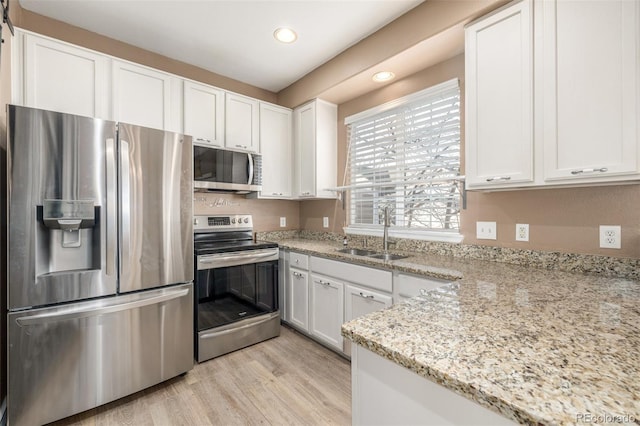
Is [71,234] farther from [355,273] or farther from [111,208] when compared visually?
[355,273]

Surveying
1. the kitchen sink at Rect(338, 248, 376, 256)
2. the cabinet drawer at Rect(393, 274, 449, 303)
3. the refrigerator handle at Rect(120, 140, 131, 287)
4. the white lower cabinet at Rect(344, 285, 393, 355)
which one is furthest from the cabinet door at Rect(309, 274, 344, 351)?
the refrigerator handle at Rect(120, 140, 131, 287)

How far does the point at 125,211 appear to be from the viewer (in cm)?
Answer: 179

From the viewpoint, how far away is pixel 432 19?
6.19 ft

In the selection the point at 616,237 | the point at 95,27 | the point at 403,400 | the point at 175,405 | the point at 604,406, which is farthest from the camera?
the point at 95,27

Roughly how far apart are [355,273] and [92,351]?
5.68 feet

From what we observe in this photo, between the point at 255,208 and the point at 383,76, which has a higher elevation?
the point at 383,76

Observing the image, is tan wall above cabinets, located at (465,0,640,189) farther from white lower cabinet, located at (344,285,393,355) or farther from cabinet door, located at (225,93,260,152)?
cabinet door, located at (225,93,260,152)

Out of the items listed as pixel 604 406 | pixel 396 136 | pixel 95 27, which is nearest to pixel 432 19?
pixel 396 136

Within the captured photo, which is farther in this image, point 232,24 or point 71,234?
point 232,24

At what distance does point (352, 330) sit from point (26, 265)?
1.80 m

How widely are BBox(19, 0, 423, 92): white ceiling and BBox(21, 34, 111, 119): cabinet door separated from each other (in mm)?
351

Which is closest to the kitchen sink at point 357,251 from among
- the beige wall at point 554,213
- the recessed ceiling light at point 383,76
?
the beige wall at point 554,213

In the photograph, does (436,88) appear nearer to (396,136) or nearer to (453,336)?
(396,136)

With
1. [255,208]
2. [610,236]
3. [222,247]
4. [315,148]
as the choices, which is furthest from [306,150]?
[610,236]
